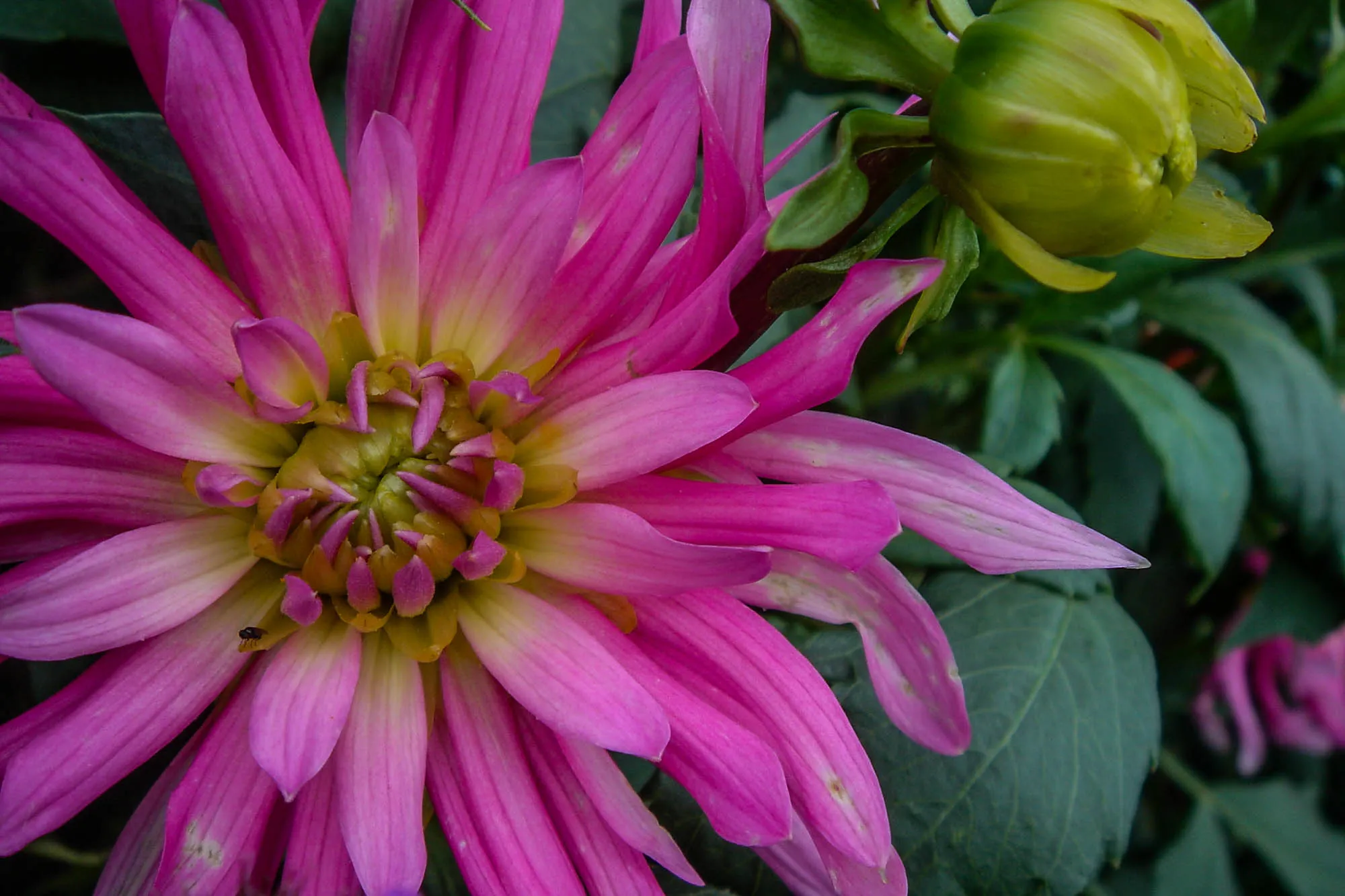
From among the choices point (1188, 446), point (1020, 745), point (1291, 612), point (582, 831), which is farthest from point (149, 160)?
point (1291, 612)

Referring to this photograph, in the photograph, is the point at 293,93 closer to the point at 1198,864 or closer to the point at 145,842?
the point at 145,842

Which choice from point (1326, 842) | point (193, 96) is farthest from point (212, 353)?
point (1326, 842)

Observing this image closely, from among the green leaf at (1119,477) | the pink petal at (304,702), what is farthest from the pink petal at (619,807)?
the green leaf at (1119,477)

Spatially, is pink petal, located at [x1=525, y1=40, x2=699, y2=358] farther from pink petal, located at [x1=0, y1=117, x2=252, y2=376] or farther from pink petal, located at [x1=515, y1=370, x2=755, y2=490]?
pink petal, located at [x1=0, y1=117, x2=252, y2=376]

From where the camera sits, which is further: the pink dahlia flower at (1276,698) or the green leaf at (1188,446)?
the pink dahlia flower at (1276,698)

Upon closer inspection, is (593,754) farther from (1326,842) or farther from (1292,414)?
(1326,842)

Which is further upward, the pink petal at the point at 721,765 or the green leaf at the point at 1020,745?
the pink petal at the point at 721,765

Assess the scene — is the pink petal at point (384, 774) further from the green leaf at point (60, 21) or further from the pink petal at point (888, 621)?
the green leaf at point (60, 21)
